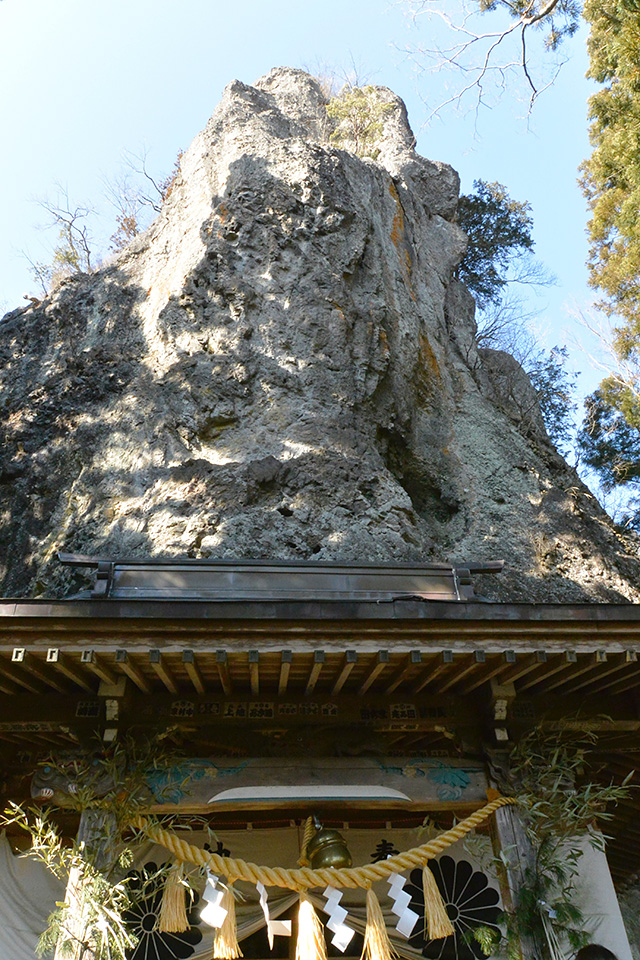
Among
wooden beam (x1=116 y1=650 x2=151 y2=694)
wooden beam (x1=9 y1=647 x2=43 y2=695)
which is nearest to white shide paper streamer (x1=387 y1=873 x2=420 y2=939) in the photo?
wooden beam (x1=116 y1=650 x2=151 y2=694)

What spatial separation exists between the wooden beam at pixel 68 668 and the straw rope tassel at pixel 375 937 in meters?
2.29

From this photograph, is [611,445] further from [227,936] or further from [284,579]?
[227,936]

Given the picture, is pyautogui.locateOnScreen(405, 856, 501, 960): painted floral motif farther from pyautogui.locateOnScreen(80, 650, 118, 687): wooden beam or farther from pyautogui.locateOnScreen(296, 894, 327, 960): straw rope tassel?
pyautogui.locateOnScreen(80, 650, 118, 687): wooden beam

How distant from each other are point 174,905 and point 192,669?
1467 millimetres

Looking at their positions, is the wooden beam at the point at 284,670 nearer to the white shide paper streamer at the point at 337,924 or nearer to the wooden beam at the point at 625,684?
the white shide paper streamer at the point at 337,924

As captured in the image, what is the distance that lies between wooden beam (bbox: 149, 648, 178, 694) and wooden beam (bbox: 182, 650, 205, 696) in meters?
0.13

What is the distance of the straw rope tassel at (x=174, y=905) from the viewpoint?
4422mm

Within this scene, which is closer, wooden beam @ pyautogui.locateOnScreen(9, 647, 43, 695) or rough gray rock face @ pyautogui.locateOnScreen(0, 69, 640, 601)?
wooden beam @ pyautogui.locateOnScreen(9, 647, 43, 695)

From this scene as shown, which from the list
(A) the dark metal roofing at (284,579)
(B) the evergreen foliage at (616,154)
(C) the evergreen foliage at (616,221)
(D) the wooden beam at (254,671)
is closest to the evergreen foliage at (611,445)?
(C) the evergreen foliage at (616,221)

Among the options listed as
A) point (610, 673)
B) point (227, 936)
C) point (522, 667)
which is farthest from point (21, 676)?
point (610, 673)

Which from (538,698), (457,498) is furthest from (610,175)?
(538,698)

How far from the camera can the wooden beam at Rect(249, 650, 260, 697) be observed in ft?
14.5

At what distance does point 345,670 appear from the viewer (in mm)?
4688

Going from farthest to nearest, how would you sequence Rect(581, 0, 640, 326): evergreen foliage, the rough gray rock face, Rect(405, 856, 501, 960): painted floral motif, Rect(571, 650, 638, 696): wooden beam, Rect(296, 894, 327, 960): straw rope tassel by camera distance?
Rect(581, 0, 640, 326): evergreen foliage, the rough gray rock face, Rect(405, 856, 501, 960): painted floral motif, Rect(571, 650, 638, 696): wooden beam, Rect(296, 894, 327, 960): straw rope tassel
